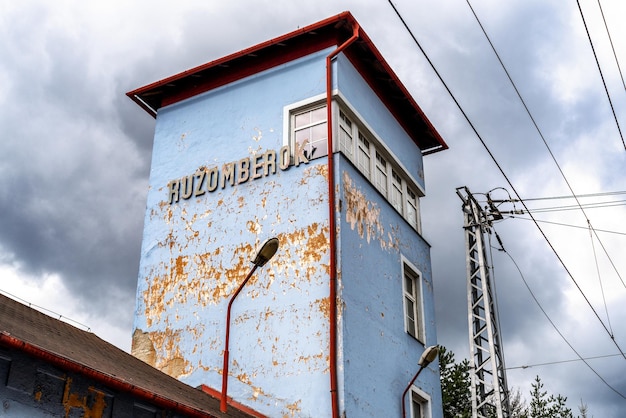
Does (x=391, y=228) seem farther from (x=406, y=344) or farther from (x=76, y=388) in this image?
(x=76, y=388)

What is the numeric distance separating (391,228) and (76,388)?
9.63 m

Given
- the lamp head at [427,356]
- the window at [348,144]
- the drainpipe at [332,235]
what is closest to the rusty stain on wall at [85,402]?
the drainpipe at [332,235]

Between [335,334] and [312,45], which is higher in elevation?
[312,45]

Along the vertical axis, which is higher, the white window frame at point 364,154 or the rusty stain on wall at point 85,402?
the white window frame at point 364,154

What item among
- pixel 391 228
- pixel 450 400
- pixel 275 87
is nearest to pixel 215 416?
pixel 391 228

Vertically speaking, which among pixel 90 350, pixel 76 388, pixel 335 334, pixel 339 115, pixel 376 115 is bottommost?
pixel 76 388

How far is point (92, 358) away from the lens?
422 inches

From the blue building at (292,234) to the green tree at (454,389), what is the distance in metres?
14.6

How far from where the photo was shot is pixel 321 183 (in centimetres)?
1556

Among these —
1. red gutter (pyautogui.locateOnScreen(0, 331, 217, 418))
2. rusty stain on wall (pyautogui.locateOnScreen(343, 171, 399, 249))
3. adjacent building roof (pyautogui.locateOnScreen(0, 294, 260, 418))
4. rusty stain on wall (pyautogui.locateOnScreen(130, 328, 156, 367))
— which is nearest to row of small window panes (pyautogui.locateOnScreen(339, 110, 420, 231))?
rusty stain on wall (pyautogui.locateOnScreen(343, 171, 399, 249))

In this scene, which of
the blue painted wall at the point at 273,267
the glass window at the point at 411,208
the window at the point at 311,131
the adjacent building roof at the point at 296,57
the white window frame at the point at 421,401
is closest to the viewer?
the blue painted wall at the point at 273,267

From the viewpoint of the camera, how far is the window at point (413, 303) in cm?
1744

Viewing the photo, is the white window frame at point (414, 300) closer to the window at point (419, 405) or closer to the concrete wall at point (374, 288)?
the concrete wall at point (374, 288)

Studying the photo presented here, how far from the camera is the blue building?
14383 millimetres
